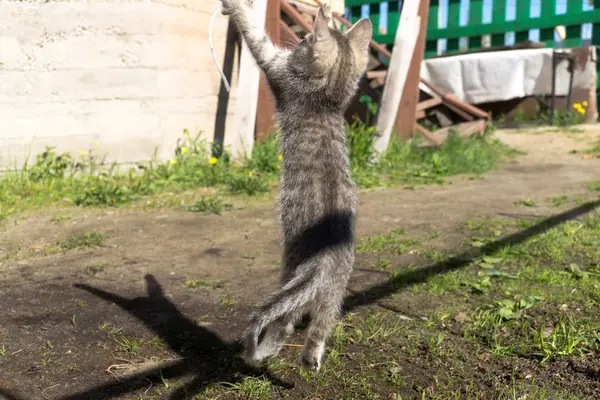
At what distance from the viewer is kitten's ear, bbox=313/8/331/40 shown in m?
2.68

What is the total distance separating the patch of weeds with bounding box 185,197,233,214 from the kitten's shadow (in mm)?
2152

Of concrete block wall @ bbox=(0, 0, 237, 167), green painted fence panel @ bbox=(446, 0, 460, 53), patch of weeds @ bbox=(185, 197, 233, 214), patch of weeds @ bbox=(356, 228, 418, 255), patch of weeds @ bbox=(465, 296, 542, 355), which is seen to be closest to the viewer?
patch of weeds @ bbox=(465, 296, 542, 355)

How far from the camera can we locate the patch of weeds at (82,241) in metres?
4.62

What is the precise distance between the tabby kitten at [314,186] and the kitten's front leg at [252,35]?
0.17 feet

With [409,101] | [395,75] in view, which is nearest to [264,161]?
[395,75]

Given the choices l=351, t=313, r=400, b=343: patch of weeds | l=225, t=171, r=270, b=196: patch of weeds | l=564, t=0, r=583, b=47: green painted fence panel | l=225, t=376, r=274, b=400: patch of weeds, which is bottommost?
l=225, t=376, r=274, b=400: patch of weeds

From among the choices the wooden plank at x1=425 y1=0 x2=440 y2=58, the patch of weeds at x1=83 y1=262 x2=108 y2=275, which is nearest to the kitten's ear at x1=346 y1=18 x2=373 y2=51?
the patch of weeds at x1=83 y1=262 x2=108 y2=275

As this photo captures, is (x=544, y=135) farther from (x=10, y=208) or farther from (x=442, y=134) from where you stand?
(x=10, y=208)

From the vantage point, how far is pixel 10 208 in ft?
18.6

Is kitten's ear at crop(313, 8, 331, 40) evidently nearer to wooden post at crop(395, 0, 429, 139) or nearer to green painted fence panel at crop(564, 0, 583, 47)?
wooden post at crop(395, 0, 429, 139)

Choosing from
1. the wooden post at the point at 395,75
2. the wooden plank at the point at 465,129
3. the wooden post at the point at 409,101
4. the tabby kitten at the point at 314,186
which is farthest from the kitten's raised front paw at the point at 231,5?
the wooden plank at the point at 465,129

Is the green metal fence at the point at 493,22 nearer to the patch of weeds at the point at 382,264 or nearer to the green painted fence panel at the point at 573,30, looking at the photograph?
the green painted fence panel at the point at 573,30

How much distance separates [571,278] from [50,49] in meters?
5.44

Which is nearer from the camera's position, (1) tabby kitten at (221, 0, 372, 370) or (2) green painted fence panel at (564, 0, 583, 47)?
(1) tabby kitten at (221, 0, 372, 370)
